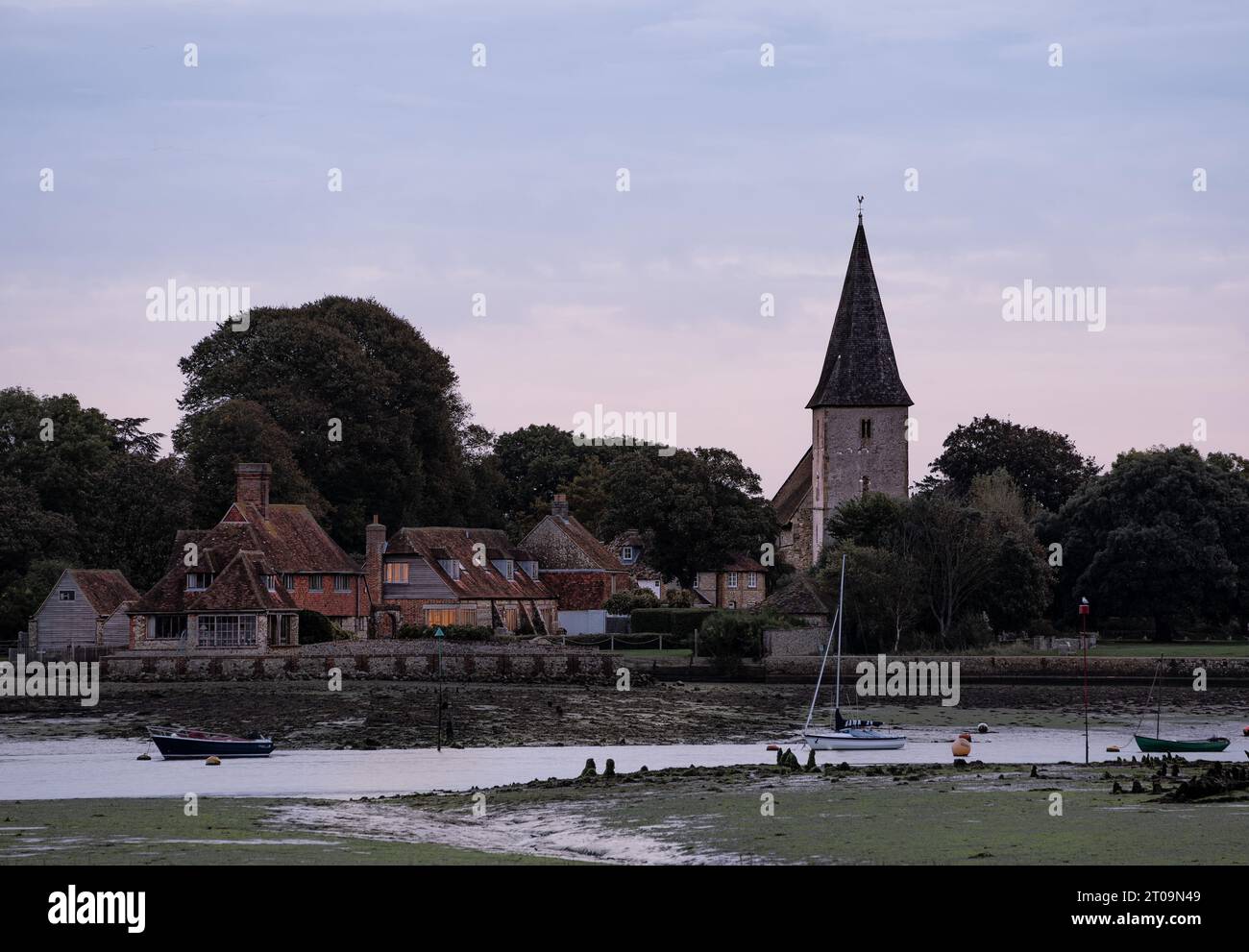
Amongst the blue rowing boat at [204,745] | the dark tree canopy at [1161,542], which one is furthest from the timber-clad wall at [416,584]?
the blue rowing boat at [204,745]

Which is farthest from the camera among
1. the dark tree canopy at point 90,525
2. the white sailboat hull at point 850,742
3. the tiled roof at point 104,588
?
the dark tree canopy at point 90,525

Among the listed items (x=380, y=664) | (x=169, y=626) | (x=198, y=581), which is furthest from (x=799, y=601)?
(x=169, y=626)

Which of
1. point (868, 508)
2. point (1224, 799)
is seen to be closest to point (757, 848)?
point (1224, 799)

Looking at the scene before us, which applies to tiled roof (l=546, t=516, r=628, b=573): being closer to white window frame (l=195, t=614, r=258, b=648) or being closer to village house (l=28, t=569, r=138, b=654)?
village house (l=28, t=569, r=138, b=654)

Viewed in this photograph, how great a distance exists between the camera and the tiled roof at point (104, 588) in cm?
8281

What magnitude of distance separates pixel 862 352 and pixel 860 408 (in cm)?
373

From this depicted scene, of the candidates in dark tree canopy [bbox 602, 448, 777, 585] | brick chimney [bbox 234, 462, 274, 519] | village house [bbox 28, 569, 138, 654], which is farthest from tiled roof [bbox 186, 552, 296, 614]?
dark tree canopy [bbox 602, 448, 777, 585]

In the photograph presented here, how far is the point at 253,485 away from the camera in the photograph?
276 ft

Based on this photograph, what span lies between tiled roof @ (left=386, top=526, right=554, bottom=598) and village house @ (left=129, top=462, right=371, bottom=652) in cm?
909

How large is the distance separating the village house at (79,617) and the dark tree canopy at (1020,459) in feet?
214

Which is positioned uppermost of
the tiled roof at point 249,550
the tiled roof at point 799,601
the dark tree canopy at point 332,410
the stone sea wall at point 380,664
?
the dark tree canopy at point 332,410

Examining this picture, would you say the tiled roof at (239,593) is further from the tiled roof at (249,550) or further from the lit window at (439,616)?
the lit window at (439,616)
